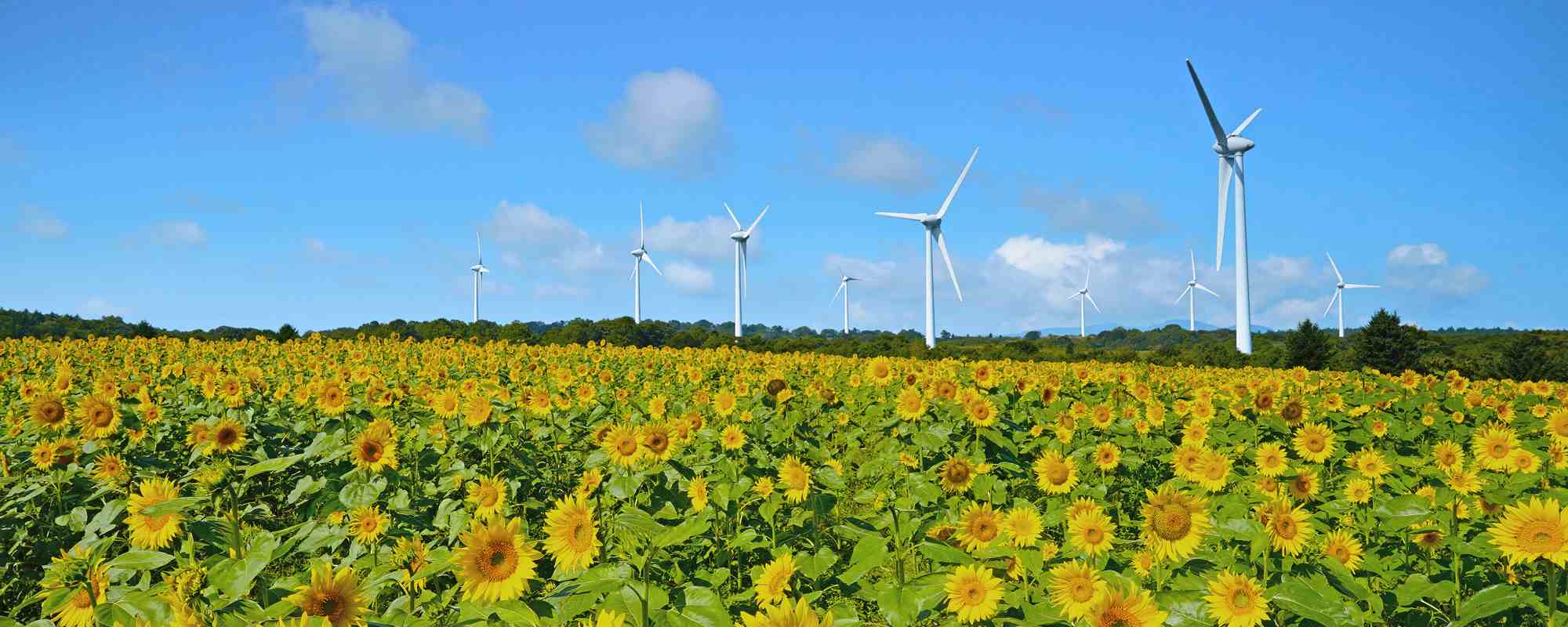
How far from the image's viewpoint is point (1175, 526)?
359 centimetres

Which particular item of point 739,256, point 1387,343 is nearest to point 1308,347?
point 1387,343

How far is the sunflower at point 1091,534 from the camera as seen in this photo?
368 centimetres

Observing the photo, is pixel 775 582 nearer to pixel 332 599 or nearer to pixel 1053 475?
pixel 332 599

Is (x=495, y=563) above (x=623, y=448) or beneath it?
beneath

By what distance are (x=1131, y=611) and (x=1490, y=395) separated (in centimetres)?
1281

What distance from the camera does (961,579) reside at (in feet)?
9.76

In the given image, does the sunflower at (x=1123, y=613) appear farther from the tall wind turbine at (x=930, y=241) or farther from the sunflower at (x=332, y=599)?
the tall wind turbine at (x=930, y=241)

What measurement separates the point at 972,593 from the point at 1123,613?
625 millimetres

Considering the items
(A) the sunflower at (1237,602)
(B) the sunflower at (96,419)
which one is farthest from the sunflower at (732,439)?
Result: (B) the sunflower at (96,419)

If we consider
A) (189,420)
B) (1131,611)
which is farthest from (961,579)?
(189,420)

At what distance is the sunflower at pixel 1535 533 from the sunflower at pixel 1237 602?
113 cm

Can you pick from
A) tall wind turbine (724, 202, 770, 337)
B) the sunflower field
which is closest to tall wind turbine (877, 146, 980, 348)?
tall wind turbine (724, 202, 770, 337)

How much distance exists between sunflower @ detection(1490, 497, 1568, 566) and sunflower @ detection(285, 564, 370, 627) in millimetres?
4200

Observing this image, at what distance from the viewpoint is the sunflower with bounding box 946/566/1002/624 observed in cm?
288
